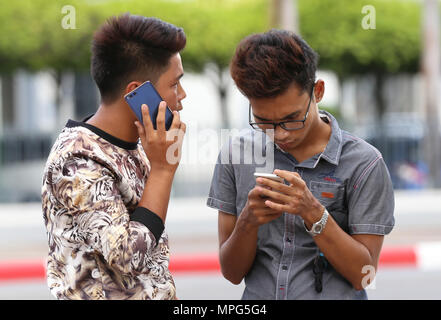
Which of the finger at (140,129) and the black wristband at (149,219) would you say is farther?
the finger at (140,129)

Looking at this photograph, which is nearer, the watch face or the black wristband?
the black wristband

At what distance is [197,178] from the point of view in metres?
11.1

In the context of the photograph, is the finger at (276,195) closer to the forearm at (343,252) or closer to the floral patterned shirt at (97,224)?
the forearm at (343,252)

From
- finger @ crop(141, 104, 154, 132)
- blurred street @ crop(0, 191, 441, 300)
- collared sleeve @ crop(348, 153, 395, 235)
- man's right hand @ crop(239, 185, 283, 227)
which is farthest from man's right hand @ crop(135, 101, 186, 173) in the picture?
blurred street @ crop(0, 191, 441, 300)

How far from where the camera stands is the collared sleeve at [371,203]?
6.49 feet

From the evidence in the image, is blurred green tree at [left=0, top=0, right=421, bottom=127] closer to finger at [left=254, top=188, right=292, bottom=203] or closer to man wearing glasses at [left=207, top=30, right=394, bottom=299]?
man wearing glasses at [left=207, top=30, right=394, bottom=299]

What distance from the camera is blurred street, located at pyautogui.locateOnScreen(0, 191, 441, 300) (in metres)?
6.24

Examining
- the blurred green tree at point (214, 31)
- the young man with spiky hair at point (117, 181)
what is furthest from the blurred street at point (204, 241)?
the blurred green tree at point (214, 31)

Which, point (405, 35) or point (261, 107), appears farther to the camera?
point (405, 35)

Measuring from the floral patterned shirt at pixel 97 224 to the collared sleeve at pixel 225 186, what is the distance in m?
0.35

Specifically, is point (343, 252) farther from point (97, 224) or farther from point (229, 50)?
point (229, 50)
